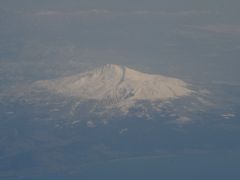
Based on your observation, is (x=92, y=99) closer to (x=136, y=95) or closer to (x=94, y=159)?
(x=136, y=95)

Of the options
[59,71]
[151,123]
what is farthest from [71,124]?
[59,71]

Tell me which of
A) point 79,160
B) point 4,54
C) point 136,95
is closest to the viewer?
point 79,160

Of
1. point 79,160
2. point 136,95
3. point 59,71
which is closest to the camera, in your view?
point 79,160

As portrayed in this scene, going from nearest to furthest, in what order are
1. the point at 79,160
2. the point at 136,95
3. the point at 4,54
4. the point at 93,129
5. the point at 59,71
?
the point at 79,160
the point at 93,129
the point at 136,95
the point at 59,71
the point at 4,54

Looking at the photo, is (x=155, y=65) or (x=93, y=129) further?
(x=155, y=65)

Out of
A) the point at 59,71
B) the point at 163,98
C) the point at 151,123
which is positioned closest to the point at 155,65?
the point at 59,71

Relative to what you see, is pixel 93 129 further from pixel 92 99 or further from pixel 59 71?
pixel 59 71
